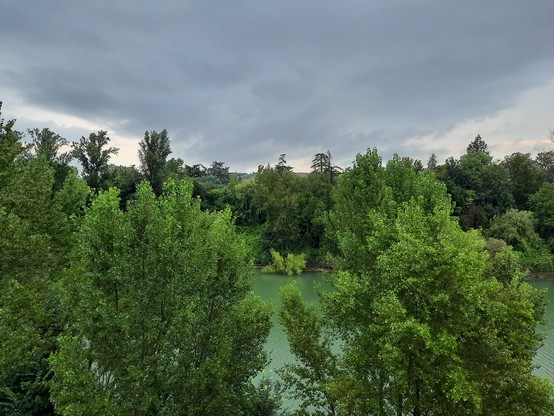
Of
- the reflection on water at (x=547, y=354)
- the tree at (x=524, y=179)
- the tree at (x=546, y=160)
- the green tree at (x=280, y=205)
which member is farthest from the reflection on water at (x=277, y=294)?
the tree at (x=546, y=160)

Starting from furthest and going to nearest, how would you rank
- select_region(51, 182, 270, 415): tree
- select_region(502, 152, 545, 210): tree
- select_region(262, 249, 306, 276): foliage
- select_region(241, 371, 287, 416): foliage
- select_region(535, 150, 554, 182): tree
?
select_region(535, 150, 554, 182): tree → select_region(502, 152, 545, 210): tree → select_region(262, 249, 306, 276): foliage → select_region(241, 371, 287, 416): foliage → select_region(51, 182, 270, 415): tree

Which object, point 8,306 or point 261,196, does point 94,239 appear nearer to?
point 8,306

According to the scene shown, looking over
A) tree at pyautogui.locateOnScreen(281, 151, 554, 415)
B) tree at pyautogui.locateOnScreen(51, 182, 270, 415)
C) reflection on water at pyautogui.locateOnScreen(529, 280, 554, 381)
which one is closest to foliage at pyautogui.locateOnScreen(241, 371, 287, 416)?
tree at pyautogui.locateOnScreen(51, 182, 270, 415)

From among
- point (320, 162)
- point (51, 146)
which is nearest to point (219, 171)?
point (320, 162)

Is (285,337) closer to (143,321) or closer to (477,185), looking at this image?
(143,321)

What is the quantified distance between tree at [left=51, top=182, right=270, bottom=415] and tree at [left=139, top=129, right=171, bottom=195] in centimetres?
4909

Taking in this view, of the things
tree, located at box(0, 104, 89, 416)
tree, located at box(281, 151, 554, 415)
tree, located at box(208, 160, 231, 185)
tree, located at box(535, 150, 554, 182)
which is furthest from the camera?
tree, located at box(208, 160, 231, 185)

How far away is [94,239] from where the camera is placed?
9.09 metres

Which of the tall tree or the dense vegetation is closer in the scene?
the dense vegetation

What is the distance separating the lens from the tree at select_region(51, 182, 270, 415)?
27.8ft

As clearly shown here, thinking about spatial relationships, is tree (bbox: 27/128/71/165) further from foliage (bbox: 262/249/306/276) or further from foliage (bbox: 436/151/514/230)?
foliage (bbox: 436/151/514/230)

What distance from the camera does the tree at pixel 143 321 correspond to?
8.47 meters

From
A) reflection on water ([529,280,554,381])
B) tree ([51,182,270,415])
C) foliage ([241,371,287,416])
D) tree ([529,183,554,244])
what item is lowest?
reflection on water ([529,280,554,381])

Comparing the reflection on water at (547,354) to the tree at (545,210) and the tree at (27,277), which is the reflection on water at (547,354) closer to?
the tree at (27,277)
